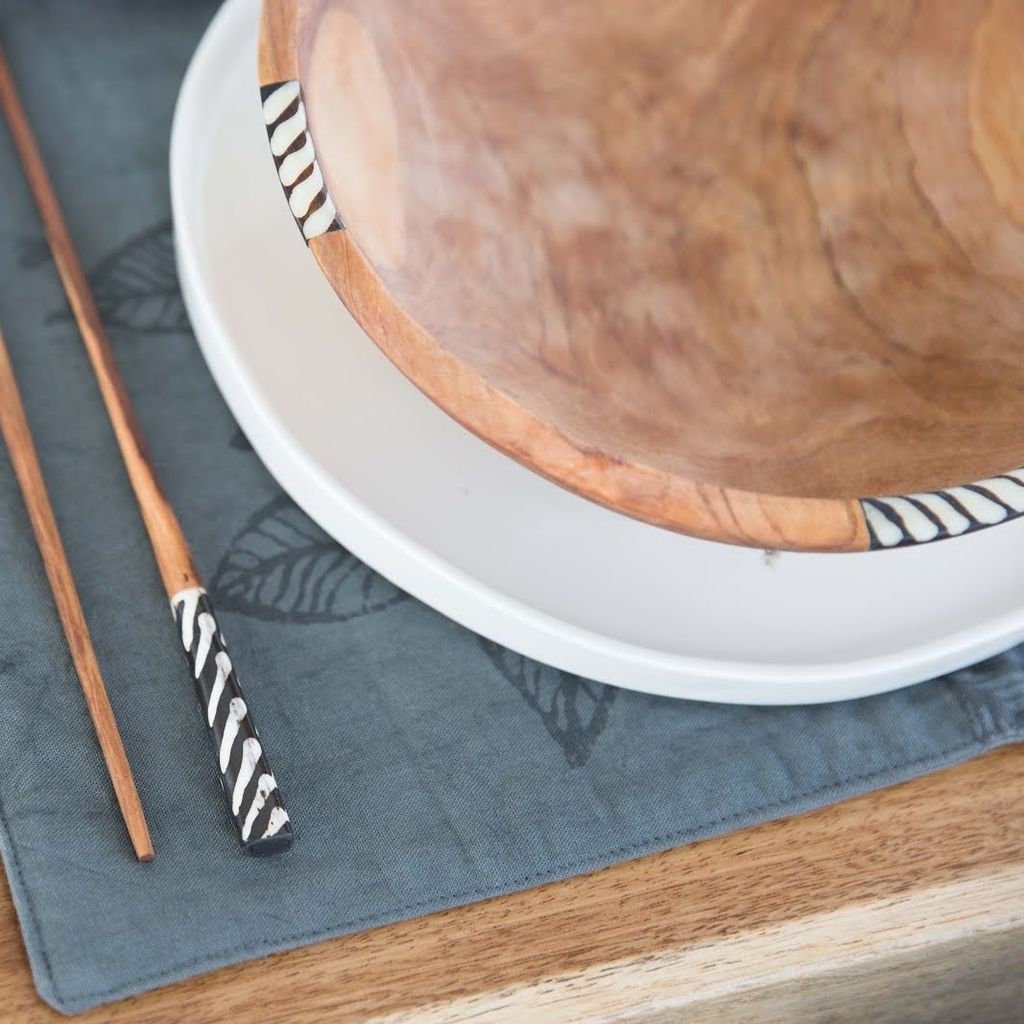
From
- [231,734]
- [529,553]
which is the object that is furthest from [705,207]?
[231,734]

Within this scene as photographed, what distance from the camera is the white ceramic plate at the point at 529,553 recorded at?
427mm

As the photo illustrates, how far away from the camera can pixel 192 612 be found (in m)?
0.42

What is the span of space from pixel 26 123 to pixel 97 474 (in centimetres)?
19

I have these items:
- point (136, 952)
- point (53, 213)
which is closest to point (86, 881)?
point (136, 952)

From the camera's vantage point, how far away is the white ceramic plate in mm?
427

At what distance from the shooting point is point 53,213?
523mm

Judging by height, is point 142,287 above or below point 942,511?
below

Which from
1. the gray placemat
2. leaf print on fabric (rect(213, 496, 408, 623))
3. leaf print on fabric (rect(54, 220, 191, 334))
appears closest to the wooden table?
the gray placemat

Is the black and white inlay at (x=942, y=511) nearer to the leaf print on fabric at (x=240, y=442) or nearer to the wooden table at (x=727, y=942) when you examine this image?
the wooden table at (x=727, y=942)

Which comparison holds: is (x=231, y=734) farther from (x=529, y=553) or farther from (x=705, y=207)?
(x=705, y=207)

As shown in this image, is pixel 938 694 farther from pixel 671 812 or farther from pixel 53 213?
pixel 53 213

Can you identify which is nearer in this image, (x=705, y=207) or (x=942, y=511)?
(x=942, y=511)

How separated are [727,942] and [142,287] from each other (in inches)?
13.6

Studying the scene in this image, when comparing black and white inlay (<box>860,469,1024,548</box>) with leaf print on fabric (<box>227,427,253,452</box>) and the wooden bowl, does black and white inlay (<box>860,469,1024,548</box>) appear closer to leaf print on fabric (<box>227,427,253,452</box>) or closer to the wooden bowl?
the wooden bowl
